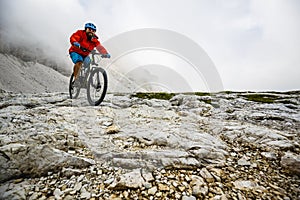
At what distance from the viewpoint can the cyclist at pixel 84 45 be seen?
9.35 m

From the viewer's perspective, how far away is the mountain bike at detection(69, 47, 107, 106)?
9470 millimetres

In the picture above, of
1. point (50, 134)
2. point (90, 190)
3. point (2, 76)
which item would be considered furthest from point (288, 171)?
point (2, 76)

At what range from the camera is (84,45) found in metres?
9.55

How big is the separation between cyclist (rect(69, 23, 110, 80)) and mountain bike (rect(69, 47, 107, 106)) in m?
0.27

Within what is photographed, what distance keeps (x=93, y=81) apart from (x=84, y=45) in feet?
7.16

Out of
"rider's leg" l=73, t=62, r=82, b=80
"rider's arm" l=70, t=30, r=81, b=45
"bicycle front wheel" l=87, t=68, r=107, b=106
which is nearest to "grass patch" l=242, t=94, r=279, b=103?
"bicycle front wheel" l=87, t=68, r=107, b=106

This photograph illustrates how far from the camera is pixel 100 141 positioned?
5812 millimetres

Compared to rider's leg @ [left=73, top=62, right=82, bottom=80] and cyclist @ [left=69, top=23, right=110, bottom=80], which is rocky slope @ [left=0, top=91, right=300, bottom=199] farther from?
cyclist @ [left=69, top=23, right=110, bottom=80]

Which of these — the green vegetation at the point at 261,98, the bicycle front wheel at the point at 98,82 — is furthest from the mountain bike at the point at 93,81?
the green vegetation at the point at 261,98

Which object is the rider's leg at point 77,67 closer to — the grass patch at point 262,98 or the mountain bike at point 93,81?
the mountain bike at point 93,81

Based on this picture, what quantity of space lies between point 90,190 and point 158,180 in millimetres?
1549

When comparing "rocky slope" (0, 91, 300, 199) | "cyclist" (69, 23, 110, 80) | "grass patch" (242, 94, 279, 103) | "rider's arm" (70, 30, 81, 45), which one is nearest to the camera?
"rocky slope" (0, 91, 300, 199)

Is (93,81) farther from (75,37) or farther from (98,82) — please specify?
(75,37)

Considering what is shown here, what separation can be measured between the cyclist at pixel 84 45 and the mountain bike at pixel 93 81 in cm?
27
